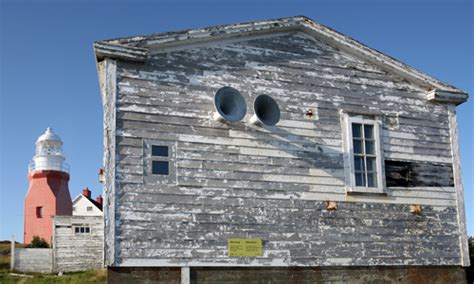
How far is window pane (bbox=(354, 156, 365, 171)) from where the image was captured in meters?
12.5

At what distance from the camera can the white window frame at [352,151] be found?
12352 mm

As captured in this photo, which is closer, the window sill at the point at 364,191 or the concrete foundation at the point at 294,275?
the concrete foundation at the point at 294,275

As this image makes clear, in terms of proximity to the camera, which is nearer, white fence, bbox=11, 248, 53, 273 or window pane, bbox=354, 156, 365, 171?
window pane, bbox=354, 156, 365, 171

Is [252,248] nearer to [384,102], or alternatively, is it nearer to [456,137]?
[384,102]

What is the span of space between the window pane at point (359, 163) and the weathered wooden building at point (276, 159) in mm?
23

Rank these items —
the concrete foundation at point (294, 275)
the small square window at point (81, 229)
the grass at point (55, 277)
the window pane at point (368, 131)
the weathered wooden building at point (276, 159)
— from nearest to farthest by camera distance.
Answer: the concrete foundation at point (294, 275) → the weathered wooden building at point (276, 159) → the window pane at point (368, 131) → the grass at point (55, 277) → the small square window at point (81, 229)

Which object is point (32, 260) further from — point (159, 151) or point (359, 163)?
point (359, 163)

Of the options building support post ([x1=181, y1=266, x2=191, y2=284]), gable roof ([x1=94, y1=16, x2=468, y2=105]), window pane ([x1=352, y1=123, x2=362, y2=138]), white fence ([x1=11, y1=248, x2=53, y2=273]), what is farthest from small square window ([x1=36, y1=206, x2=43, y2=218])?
building support post ([x1=181, y1=266, x2=191, y2=284])

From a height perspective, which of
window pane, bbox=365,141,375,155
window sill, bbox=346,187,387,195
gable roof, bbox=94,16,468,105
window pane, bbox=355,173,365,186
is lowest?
window sill, bbox=346,187,387,195

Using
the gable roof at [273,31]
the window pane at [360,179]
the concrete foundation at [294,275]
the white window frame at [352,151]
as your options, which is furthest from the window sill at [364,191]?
the gable roof at [273,31]

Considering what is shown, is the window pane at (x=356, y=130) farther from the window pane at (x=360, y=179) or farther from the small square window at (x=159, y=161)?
the small square window at (x=159, y=161)

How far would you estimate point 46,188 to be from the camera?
42.8 meters

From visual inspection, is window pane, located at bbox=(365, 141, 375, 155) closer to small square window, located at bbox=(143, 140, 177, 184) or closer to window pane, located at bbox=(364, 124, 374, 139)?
window pane, located at bbox=(364, 124, 374, 139)

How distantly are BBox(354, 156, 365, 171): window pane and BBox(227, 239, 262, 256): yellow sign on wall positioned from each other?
8.70 feet
